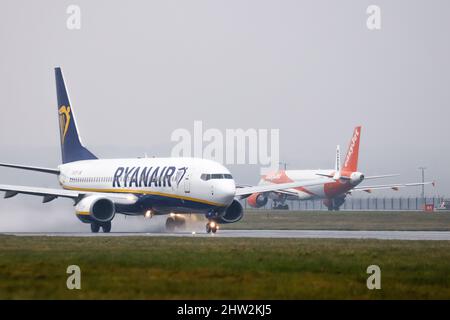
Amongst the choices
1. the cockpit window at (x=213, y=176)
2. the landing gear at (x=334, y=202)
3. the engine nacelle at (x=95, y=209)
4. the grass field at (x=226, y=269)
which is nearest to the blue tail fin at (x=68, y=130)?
the engine nacelle at (x=95, y=209)

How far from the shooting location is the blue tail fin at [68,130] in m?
70.6

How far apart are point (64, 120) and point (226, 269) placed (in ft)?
144

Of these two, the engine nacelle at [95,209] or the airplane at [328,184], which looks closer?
the engine nacelle at [95,209]

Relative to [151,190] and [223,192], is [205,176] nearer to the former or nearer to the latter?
[223,192]

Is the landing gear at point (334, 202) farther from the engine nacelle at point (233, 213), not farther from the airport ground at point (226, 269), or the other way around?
the airport ground at point (226, 269)

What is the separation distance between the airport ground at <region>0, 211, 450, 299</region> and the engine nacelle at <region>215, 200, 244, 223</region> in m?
15.9

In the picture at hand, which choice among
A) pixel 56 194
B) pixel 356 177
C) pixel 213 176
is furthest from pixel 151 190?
pixel 356 177

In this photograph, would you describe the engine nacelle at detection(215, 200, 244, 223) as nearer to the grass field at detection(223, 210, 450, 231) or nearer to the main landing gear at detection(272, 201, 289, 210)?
the grass field at detection(223, 210, 450, 231)

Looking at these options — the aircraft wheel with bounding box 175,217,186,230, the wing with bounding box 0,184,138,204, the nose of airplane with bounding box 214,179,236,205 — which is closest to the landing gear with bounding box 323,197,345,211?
the aircraft wheel with bounding box 175,217,186,230

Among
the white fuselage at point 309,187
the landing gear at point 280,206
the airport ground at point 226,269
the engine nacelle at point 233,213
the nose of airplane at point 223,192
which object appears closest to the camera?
the airport ground at point 226,269

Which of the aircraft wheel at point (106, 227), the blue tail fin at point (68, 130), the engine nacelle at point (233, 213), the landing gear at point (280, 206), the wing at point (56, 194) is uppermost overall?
the blue tail fin at point (68, 130)

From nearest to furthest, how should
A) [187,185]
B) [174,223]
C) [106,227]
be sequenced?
[187,185] → [106,227] → [174,223]

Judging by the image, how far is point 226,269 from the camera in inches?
1143
